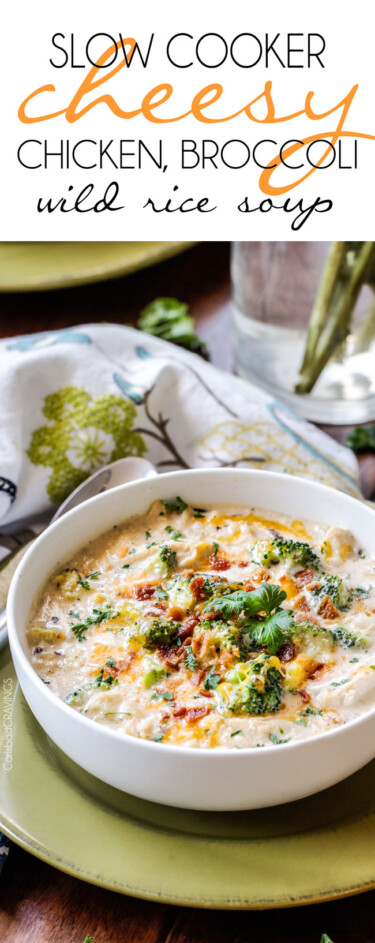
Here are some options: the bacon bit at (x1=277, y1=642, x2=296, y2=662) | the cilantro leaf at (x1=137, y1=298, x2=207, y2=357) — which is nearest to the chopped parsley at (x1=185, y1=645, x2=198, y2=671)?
the bacon bit at (x1=277, y1=642, x2=296, y2=662)

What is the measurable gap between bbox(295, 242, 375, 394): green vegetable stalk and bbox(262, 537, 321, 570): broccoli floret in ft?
4.20

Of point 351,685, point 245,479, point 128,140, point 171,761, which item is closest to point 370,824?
point 351,685

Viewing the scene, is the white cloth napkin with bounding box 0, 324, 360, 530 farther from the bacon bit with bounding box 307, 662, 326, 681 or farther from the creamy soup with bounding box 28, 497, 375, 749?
the bacon bit with bounding box 307, 662, 326, 681

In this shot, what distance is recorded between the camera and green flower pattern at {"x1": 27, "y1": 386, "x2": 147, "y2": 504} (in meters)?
3.38

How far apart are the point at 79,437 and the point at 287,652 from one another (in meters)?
1.37

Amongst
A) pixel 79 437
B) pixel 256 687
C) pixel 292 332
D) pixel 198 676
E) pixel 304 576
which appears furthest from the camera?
pixel 292 332

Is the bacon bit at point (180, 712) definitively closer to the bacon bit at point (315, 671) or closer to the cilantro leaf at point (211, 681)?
the cilantro leaf at point (211, 681)

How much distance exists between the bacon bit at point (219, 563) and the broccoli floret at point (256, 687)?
1.52 feet

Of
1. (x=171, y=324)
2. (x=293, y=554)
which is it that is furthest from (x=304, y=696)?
(x=171, y=324)

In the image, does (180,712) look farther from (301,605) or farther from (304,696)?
(301,605)

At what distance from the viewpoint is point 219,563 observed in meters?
2.76

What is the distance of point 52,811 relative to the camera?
214 centimetres

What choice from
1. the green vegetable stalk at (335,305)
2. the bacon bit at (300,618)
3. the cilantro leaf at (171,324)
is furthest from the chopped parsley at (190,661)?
the cilantro leaf at (171,324)

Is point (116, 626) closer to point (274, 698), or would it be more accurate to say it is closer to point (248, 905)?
point (274, 698)
